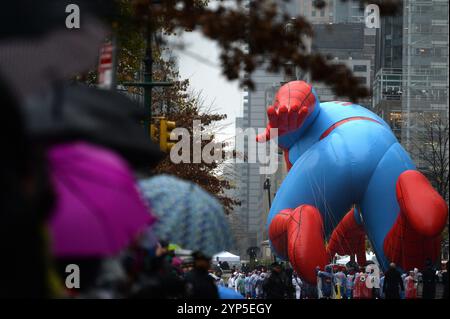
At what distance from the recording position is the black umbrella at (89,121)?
356 cm

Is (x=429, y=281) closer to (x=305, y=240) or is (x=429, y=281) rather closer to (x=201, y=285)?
(x=305, y=240)

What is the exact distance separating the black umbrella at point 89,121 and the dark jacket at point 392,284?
17401mm

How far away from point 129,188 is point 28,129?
606 mm

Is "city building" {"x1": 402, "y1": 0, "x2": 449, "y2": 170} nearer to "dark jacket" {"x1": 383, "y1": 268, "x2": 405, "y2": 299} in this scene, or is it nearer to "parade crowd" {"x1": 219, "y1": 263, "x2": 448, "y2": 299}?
"parade crowd" {"x1": 219, "y1": 263, "x2": 448, "y2": 299}

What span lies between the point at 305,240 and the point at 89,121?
1917 cm

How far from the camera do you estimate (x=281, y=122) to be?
23.6 m

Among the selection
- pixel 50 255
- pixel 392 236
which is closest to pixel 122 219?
pixel 50 255

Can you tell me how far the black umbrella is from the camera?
11.7ft

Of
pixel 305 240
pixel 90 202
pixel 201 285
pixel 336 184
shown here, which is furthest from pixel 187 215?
pixel 336 184

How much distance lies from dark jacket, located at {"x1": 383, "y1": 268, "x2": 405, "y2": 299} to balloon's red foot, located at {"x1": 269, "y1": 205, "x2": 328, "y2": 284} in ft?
6.26

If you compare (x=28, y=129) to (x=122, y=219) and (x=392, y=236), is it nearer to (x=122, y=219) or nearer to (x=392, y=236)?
(x=122, y=219)
